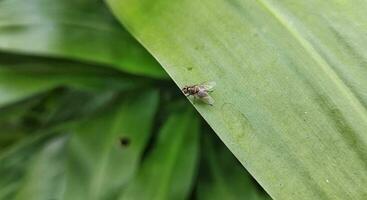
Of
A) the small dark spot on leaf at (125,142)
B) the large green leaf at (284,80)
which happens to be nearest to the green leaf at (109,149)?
the small dark spot on leaf at (125,142)

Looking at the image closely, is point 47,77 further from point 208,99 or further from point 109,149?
point 208,99

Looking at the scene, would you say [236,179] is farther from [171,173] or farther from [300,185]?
[300,185]

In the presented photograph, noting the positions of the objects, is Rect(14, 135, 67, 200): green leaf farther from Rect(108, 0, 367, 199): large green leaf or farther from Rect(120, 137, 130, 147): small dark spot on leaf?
Rect(108, 0, 367, 199): large green leaf

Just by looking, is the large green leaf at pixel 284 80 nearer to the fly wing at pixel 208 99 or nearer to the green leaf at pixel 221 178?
the fly wing at pixel 208 99

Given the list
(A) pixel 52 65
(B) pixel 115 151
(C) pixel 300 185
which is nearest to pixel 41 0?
(A) pixel 52 65

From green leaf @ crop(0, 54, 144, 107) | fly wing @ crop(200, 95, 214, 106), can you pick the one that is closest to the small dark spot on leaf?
green leaf @ crop(0, 54, 144, 107)

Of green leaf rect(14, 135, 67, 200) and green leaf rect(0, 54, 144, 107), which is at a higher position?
green leaf rect(0, 54, 144, 107)
